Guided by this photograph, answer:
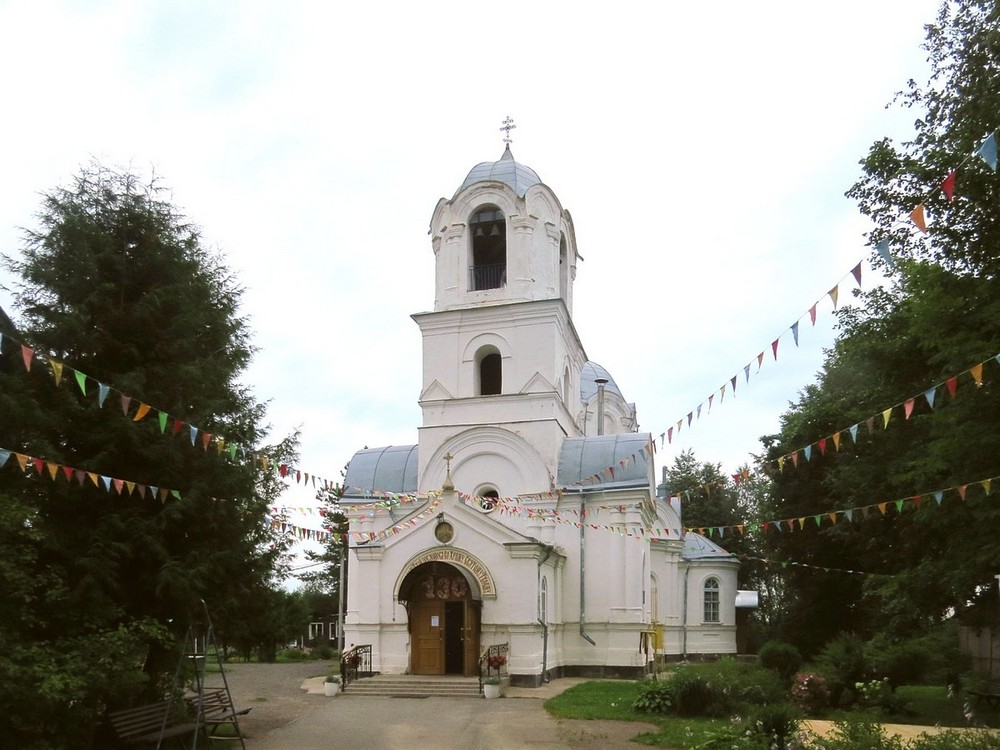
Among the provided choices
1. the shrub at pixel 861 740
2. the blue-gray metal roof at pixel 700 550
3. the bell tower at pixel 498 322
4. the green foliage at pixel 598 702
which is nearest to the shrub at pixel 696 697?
the green foliage at pixel 598 702

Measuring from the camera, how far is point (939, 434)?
14023 mm

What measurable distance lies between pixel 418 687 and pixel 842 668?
8.61 meters

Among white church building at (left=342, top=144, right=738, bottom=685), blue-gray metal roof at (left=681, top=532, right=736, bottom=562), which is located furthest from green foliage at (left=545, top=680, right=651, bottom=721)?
blue-gray metal roof at (left=681, top=532, right=736, bottom=562)

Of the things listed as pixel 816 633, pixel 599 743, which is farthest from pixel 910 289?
pixel 816 633

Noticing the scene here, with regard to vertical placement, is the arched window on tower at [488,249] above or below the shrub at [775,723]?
above

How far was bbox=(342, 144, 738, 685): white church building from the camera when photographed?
21.0 metres

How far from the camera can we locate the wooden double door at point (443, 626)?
20.8 meters

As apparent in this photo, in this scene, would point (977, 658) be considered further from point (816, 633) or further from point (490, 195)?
point (490, 195)

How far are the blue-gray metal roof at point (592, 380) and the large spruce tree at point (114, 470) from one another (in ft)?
83.3

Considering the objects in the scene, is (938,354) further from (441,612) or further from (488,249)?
(488,249)

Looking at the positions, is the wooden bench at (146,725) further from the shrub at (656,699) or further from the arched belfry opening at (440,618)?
the arched belfry opening at (440,618)

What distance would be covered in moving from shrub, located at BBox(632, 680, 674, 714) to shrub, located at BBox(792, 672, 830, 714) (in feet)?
7.43

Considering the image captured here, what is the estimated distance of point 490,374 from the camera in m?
25.7

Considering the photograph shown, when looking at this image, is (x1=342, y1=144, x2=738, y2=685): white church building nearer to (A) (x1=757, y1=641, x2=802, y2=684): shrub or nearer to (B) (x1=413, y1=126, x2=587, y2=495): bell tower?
(B) (x1=413, y1=126, x2=587, y2=495): bell tower
